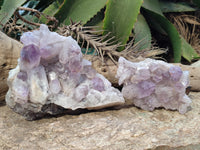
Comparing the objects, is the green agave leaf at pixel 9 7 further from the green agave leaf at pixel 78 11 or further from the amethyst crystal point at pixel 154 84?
the amethyst crystal point at pixel 154 84

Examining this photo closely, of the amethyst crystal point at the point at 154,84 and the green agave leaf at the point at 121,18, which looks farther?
the green agave leaf at the point at 121,18

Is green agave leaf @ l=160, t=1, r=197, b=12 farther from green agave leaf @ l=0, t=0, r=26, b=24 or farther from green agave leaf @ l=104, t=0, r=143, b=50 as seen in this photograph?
green agave leaf @ l=0, t=0, r=26, b=24

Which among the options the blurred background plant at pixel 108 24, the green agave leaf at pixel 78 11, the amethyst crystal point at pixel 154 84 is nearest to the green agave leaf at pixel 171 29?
the blurred background plant at pixel 108 24

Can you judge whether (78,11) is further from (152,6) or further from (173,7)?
(173,7)

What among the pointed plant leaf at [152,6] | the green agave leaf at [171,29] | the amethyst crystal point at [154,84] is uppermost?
the pointed plant leaf at [152,6]

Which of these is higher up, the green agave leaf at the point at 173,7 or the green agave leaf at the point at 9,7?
the green agave leaf at the point at 173,7

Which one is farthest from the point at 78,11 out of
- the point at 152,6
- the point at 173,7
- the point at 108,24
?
the point at 173,7
